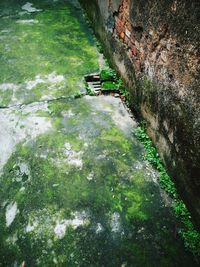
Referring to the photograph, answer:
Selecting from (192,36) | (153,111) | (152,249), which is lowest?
(152,249)

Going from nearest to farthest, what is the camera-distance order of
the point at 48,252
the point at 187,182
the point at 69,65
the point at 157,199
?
the point at 48,252
the point at 187,182
the point at 157,199
the point at 69,65

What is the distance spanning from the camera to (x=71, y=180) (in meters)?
2.54

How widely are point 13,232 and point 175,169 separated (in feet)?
4.70

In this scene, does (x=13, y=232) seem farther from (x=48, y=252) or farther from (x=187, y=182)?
(x=187, y=182)

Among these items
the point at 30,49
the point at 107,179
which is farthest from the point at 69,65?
the point at 107,179

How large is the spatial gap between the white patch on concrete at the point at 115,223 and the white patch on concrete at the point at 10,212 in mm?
799

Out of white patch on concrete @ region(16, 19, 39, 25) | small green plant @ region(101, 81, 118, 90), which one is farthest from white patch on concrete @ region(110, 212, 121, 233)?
white patch on concrete @ region(16, 19, 39, 25)

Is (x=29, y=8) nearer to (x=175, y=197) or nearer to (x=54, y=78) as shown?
(x=54, y=78)

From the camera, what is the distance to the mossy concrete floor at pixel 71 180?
6.98 feet

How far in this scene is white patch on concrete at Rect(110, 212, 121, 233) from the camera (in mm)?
2238

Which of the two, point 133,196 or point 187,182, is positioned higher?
point 187,182

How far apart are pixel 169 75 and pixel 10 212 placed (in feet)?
5.67

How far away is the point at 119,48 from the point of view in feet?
11.3

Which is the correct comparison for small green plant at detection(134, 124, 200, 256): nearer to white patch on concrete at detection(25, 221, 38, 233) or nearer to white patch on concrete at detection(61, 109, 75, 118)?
white patch on concrete at detection(61, 109, 75, 118)
